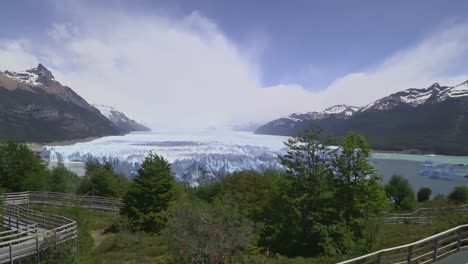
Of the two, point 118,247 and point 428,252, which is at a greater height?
point 428,252

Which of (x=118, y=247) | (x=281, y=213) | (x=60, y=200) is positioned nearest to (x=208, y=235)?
(x=118, y=247)

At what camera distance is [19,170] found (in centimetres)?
3441

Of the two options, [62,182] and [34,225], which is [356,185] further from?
[62,182]

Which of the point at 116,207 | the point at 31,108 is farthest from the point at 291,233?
the point at 31,108

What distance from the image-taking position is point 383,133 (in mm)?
197500

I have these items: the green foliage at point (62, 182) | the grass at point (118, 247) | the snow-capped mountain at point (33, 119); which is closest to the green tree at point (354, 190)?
the grass at point (118, 247)

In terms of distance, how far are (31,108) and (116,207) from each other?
184208mm

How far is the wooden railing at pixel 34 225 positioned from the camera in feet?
38.3

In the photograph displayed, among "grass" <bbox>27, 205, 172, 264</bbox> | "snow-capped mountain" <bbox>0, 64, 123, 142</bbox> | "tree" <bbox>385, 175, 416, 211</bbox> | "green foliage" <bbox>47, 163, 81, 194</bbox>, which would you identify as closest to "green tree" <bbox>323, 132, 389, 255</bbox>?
"grass" <bbox>27, 205, 172, 264</bbox>

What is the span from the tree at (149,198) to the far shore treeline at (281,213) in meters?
0.06

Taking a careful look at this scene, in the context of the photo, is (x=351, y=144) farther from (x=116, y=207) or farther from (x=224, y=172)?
(x=224, y=172)

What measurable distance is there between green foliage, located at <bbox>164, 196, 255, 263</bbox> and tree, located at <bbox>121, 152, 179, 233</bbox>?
11.2 meters

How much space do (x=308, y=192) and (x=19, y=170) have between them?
3120 cm

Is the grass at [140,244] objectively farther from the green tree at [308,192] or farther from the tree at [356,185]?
the green tree at [308,192]
